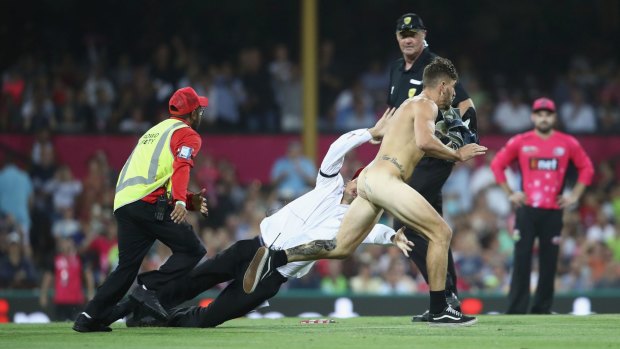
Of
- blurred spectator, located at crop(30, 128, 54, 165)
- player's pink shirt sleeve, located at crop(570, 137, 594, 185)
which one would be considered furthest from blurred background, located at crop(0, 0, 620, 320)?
player's pink shirt sleeve, located at crop(570, 137, 594, 185)

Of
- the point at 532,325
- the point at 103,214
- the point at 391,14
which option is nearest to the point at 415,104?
the point at 532,325

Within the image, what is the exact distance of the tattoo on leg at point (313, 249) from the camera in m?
10.6

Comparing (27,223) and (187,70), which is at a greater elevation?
(187,70)

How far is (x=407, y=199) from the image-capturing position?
1023 cm

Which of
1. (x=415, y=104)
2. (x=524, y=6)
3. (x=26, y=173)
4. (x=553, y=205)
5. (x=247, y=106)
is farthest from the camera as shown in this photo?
(x=524, y=6)

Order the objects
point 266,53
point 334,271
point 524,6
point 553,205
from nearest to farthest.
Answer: point 553,205 → point 334,271 → point 266,53 → point 524,6

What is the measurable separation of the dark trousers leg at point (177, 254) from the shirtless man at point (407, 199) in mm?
534

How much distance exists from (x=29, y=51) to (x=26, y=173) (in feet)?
8.61

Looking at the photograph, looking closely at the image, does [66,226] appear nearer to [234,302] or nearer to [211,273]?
[211,273]

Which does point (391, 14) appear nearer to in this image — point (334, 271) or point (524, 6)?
point (524, 6)

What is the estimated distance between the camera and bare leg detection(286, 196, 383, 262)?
10578 millimetres

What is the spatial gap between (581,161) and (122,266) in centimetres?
575

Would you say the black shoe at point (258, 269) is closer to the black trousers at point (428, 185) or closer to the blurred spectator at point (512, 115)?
the black trousers at point (428, 185)

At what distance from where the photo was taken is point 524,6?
79.0 ft
